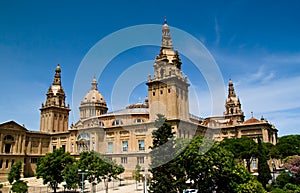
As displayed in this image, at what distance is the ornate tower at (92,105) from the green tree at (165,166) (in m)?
58.1

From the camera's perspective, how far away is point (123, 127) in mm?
63969

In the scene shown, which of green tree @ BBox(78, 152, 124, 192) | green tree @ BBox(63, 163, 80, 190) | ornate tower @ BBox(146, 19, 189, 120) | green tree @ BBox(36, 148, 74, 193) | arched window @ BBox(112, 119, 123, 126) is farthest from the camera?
arched window @ BBox(112, 119, 123, 126)

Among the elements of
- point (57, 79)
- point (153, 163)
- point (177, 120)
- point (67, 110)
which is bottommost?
point (153, 163)

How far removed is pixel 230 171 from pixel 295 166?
18.4 meters

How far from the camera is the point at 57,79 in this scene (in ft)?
291

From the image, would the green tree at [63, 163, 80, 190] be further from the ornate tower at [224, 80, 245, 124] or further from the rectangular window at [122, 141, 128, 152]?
the ornate tower at [224, 80, 245, 124]

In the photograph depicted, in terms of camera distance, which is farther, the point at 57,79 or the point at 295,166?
the point at 57,79

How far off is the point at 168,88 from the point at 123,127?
14.4m

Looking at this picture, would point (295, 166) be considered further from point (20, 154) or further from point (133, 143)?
point (20, 154)

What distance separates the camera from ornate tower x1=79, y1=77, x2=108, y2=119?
284 feet

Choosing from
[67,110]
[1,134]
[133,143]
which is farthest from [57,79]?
[133,143]

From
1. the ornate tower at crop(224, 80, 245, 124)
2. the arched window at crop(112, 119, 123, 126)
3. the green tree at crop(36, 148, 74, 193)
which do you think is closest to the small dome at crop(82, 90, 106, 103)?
the arched window at crop(112, 119, 123, 126)

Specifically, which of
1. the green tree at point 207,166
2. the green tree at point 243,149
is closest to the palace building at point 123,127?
the green tree at point 243,149

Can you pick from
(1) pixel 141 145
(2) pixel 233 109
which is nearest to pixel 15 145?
(1) pixel 141 145
